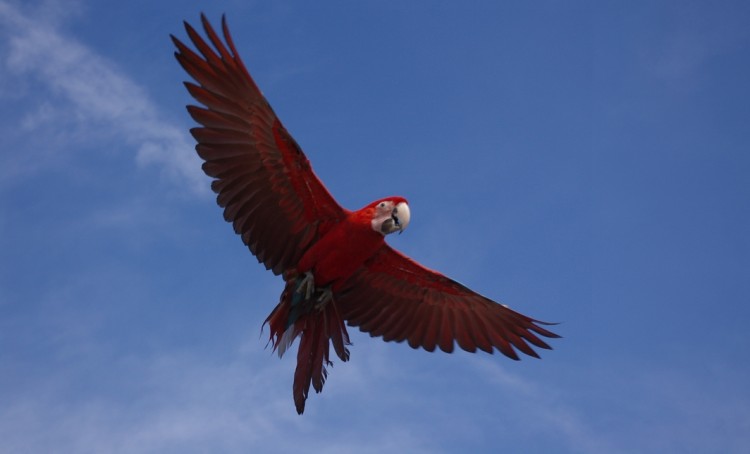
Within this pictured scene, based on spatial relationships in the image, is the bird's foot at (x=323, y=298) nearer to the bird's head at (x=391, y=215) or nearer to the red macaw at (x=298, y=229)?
the red macaw at (x=298, y=229)

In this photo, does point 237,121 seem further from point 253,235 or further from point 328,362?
point 328,362

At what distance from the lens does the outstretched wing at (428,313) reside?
403 inches

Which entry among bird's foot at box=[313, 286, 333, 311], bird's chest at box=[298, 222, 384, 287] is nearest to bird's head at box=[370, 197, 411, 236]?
bird's chest at box=[298, 222, 384, 287]

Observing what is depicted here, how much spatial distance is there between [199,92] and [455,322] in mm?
4227

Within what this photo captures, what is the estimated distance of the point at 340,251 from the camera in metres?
9.30

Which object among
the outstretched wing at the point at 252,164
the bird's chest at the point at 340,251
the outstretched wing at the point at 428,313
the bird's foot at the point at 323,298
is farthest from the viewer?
the outstretched wing at the point at 428,313

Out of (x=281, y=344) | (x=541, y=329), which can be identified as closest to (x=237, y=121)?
(x=281, y=344)

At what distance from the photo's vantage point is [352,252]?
30.6 feet

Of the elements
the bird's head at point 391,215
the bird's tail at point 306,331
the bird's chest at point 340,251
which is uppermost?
the bird's head at point 391,215

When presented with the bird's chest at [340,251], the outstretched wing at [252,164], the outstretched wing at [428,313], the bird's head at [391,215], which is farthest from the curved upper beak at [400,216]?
the outstretched wing at [428,313]

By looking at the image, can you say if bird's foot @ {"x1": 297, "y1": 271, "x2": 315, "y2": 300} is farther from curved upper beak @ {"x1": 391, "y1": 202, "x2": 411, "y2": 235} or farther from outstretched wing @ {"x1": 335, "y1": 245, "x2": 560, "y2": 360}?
curved upper beak @ {"x1": 391, "y1": 202, "x2": 411, "y2": 235}

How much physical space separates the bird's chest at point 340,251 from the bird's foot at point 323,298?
167 millimetres

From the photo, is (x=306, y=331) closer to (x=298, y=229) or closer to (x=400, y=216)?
(x=298, y=229)

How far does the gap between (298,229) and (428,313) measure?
214 centimetres
